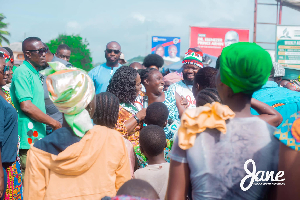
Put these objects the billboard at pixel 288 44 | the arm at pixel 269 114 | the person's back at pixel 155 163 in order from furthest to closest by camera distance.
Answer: the billboard at pixel 288 44 < the person's back at pixel 155 163 < the arm at pixel 269 114

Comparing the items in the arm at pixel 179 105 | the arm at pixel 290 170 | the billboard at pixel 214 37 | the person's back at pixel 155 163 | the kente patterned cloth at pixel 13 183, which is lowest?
the kente patterned cloth at pixel 13 183

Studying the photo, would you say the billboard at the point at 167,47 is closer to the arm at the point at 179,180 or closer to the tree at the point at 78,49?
the arm at the point at 179,180

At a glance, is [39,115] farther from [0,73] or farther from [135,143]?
[135,143]

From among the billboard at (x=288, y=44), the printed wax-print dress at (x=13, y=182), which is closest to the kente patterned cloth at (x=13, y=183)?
the printed wax-print dress at (x=13, y=182)

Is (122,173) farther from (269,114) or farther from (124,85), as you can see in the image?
(124,85)

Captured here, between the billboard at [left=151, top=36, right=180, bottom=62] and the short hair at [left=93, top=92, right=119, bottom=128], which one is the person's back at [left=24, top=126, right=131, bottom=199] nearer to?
the short hair at [left=93, top=92, right=119, bottom=128]

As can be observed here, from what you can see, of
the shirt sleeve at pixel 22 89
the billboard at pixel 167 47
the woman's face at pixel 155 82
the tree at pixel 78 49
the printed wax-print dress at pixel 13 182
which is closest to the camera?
the printed wax-print dress at pixel 13 182

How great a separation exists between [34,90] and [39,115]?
392mm

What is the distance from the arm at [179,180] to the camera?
1601mm

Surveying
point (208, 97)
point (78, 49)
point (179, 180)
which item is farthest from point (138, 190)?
point (78, 49)

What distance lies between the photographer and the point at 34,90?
157 inches

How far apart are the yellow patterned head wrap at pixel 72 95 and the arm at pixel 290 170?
1.28 meters

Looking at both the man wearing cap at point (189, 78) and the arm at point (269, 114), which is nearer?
the arm at point (269, 114)

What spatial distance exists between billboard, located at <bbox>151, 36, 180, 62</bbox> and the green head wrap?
2212 cm
